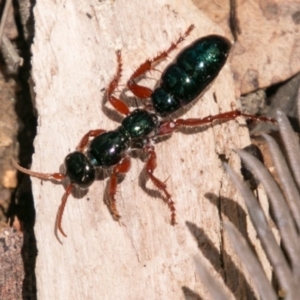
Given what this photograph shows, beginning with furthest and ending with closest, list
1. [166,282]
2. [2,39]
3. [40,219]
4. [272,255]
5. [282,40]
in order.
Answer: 1. [2,39]
2. [282,40]
3. [40,219]
4. [166,282]
5. [272,255]

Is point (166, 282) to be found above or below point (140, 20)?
below

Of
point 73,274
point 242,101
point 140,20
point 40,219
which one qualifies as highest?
point 140,20

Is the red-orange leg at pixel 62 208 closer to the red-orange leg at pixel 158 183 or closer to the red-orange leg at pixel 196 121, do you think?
the red-orange leg at pixel 158 183

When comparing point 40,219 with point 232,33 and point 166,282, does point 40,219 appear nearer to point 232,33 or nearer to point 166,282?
point 166,282

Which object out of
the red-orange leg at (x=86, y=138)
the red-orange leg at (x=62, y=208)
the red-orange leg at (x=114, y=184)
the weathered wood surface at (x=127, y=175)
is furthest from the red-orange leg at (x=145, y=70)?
the red-orange leg at (x=62, y=208)

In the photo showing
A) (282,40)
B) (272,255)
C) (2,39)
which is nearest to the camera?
(272,255)

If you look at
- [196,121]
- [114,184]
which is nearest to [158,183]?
[114,184]

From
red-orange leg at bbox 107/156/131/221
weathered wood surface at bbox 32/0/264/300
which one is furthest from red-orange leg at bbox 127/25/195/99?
red-orange leg at bbox 107/156/131/221

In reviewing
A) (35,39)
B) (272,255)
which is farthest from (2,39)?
(272,255)
